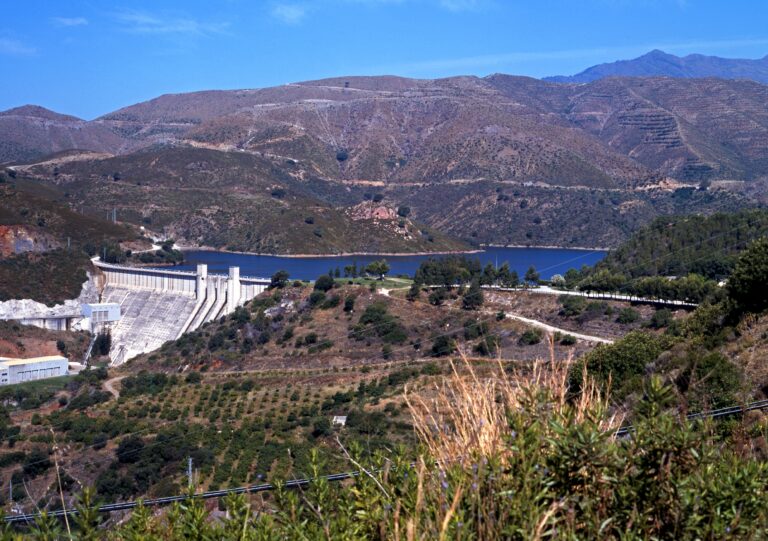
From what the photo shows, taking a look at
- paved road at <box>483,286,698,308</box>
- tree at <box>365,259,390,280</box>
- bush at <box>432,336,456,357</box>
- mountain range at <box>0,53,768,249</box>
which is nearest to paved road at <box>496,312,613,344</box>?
paved road at <box>483,286,698,308</box>

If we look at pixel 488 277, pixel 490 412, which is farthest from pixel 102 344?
pixel 490 412

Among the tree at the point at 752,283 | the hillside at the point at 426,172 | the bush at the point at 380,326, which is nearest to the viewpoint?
the tree at the point at 752,283

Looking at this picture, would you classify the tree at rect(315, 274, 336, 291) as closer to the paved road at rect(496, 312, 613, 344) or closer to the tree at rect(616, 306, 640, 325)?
the paved road at rect(496, 312, 613, 344)

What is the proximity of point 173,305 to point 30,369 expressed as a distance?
13034 millimetres

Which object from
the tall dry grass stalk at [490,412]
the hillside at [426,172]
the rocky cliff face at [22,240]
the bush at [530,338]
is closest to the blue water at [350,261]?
the hillside at [426,172]

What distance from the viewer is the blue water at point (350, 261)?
258 feet

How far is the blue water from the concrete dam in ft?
50.0

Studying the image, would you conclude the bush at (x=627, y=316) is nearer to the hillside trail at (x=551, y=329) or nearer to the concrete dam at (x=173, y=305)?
the hillside trail at (x=551, y=329)

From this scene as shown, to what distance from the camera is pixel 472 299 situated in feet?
150

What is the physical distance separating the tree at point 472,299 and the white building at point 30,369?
73.8 feet

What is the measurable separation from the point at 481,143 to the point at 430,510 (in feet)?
461

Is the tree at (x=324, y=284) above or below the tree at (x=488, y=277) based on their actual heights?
below

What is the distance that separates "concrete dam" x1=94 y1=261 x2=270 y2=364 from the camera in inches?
2135

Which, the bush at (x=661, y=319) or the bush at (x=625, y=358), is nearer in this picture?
A: the bush at (x=625, y=358)
